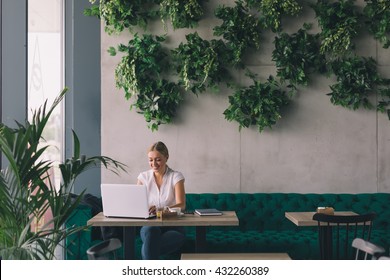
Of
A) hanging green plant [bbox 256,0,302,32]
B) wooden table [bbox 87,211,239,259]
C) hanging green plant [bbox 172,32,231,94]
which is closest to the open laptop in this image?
wooden table [bbox 87,211,239,259]

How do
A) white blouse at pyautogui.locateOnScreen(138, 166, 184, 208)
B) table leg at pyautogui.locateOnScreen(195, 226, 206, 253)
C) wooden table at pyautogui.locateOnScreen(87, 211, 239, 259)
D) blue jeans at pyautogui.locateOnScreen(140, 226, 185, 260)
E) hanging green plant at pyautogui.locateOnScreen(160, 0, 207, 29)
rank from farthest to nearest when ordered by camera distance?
1. hanging green plant at pyautogui.locateOnScreen(160, 0, 207, 29)
2. white blouse at pyautogui.locateOnScreen(138, 166, 184, 208)
3. blue jeans at pyautogui.locateOnScreen(140, 226, 185, 260)
4. table leg at pyautogui.locateOnScreen(195, 226, 206, 253)
5. wooden table at pyautogui.locateOnScreen(87, 211, 239, 259)

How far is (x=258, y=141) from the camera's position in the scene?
6336 millimetres

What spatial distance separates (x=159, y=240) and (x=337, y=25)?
2924mm

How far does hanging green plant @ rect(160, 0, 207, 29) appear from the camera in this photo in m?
6.10

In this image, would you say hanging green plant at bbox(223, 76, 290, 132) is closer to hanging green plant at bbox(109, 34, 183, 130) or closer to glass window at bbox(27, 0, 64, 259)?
hanging green plant at bbox(109, 34, 183, 130)

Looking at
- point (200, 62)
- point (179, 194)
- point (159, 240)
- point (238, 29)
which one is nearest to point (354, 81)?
point (238, 29)

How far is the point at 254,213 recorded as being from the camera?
611 cm

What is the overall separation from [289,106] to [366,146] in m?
0.93

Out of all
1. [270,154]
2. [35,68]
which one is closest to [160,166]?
[270,154]

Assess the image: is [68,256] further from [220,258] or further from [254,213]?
[220,258]

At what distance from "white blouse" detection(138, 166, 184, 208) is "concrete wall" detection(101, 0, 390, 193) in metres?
1.02

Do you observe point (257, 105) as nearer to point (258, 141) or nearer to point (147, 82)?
point (258, 141)

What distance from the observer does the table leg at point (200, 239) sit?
4.85 metres
